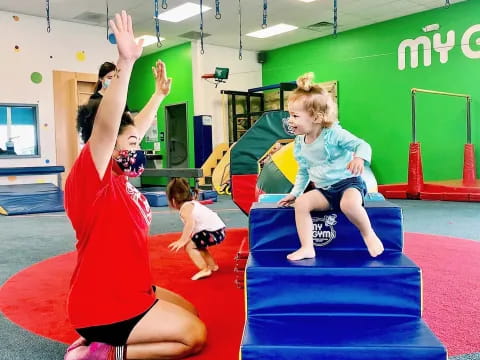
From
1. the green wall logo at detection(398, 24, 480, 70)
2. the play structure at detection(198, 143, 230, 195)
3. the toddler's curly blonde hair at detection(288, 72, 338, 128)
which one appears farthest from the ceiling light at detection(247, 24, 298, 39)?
the toddler's curly blonde hair at detection(288, 72, 338, 128)

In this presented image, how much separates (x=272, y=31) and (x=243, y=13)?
140cm

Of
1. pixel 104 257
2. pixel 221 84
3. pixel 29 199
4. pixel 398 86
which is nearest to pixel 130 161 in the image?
pixel 104 257

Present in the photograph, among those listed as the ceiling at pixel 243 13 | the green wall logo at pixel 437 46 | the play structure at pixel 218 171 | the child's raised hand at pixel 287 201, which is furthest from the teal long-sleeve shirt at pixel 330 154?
the play structure at pixel 218 171

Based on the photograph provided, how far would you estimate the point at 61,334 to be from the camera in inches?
86.9

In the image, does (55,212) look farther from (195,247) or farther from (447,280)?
(447,280)

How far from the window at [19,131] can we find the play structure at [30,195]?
1.48 feet

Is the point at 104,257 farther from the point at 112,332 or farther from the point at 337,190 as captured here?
the point at 337,190

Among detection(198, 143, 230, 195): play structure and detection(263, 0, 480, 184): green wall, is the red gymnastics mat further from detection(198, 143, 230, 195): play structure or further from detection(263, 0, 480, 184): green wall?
detection(198, 143, 230, 195): play structure

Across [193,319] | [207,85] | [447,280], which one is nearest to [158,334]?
[193,319]

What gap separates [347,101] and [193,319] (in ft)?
27.5

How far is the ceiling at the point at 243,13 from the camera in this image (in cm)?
780

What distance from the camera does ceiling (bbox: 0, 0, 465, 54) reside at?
25.6 feet

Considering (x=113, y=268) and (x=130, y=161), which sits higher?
(x=130, y=161)

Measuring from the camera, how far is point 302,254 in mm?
1907
